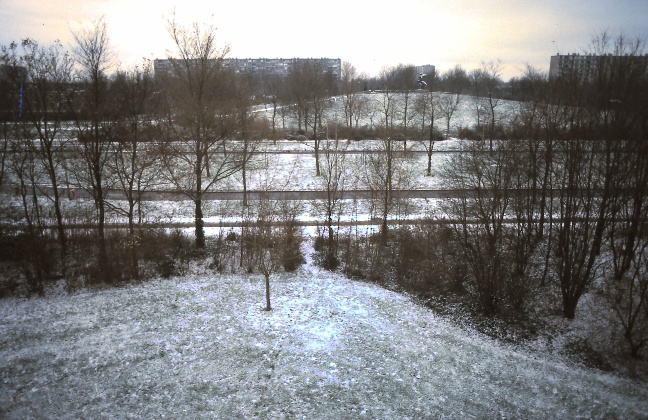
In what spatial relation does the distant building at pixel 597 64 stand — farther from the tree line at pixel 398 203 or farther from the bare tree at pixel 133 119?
the bare tree at pixel 133 119

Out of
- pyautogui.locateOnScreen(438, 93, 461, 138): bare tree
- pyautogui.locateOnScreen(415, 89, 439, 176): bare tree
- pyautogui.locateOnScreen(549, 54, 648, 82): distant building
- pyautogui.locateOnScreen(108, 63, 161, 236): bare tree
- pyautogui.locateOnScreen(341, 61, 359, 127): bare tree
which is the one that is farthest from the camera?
pyautogui.locateOnScreen(438, 93, 461, 138): bare tree

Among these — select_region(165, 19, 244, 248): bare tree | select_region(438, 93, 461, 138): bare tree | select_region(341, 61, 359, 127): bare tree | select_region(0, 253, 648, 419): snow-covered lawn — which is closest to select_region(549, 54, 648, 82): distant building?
select_region(0, 253, 648, 419): snow-covered lawn

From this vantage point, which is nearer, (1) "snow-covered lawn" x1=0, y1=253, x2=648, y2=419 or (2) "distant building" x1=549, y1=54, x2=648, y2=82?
(1) "snow-covered lawn" x1=0, y1=253, x2=648, y2=419

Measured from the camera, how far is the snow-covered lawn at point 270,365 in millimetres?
11375

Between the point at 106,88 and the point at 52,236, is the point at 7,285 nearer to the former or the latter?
the point at 52,236

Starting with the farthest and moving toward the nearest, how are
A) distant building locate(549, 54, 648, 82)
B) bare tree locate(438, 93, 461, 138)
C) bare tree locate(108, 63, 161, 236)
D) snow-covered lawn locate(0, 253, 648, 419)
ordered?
bare tree locate(438, 93, 461, 138) < bare tree locate(108, 63, 161, 236) < distant building locate(549, 54, 648, 82) < snow-covered lawn locate(0, 253, 648, 419)

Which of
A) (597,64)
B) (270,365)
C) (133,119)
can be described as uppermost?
(597,64)

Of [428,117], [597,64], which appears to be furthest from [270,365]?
[428,117]

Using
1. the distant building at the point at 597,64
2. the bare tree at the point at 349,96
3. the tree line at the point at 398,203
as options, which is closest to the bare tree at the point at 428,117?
the bare tree at the point at 349,96

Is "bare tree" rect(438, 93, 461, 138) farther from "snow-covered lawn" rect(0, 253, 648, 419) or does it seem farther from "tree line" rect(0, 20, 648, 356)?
"snow-covered lawn" rect(0, 253, 648, 419)

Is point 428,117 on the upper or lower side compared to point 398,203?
upper

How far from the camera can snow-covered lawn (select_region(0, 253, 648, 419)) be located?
11375 mm

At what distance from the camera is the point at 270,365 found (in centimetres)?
1305

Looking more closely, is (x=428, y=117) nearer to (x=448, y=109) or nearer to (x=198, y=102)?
(x=448, y=109)
